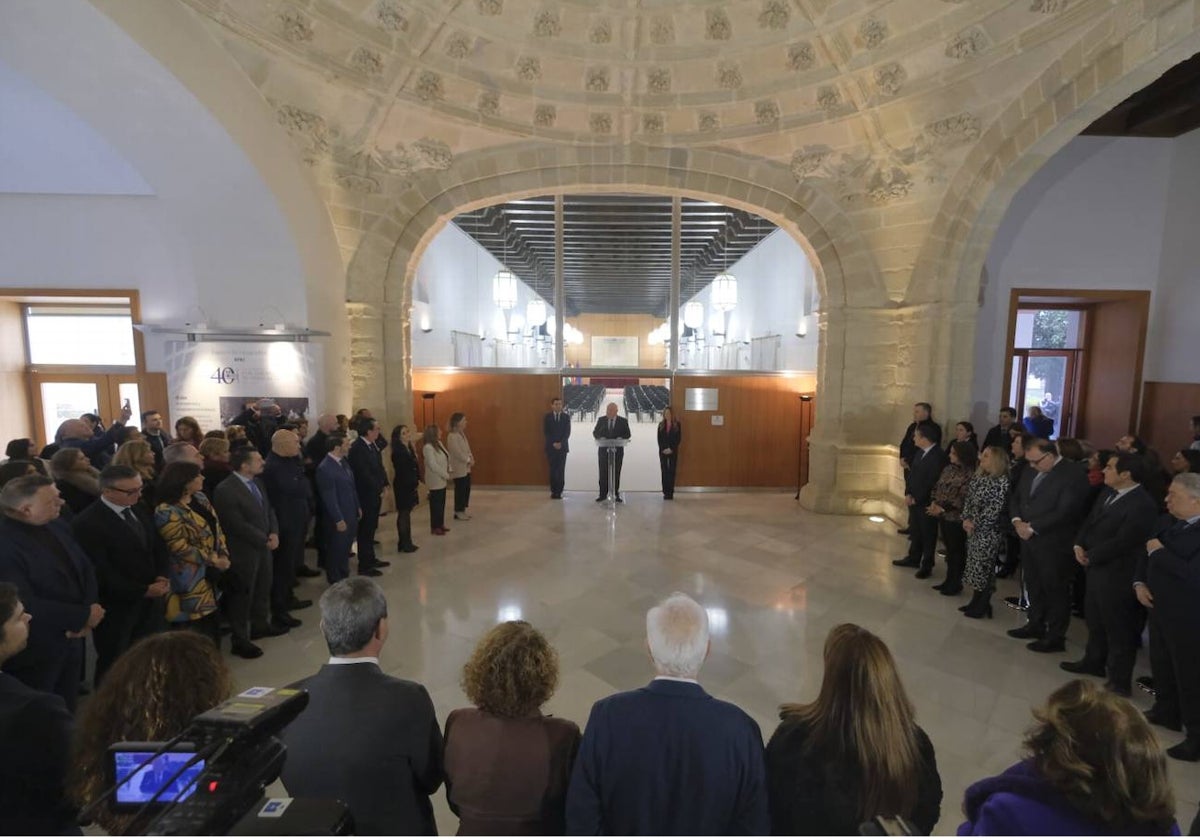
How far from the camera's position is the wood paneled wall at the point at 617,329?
24.1 metres

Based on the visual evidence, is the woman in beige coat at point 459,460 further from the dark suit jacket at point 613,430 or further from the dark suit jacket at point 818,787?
the dark suit jacket at point 818,787

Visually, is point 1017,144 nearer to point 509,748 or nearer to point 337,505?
point 509,748

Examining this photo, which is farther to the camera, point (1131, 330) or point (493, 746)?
point (1131, 330)

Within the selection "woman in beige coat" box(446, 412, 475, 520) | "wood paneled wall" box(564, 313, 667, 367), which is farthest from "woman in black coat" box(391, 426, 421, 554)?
"wood paneled wall" box(564, 313, 667, 367)

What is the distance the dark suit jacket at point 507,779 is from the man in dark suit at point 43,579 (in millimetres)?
2348

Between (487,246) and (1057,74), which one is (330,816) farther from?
(487,246)

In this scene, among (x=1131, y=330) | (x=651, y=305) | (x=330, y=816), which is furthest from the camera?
(x=651, y=305)

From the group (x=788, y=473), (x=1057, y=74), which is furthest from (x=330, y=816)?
(x=788, y=473)

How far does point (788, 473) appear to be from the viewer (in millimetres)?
9633

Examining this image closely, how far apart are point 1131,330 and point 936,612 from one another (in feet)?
20.7

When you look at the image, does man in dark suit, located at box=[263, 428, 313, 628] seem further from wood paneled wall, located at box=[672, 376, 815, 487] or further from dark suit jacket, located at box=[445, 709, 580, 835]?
wood paneled wall, located at box=[672, 376, 815, 487]

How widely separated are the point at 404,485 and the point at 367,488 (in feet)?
2.30

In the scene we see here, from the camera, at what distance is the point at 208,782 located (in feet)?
3.57

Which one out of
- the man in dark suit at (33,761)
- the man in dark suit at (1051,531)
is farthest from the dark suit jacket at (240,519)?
the man in dark suit at (1051,531)
